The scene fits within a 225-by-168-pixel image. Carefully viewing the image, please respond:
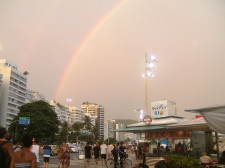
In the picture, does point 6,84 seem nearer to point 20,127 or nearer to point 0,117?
point 0,117

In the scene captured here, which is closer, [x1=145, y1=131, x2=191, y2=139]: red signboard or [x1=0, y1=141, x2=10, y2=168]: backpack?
[x1=0, y1=141, x2=10, y2=168]: backpack

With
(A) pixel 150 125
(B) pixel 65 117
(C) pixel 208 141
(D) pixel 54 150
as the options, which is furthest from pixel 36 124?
(B) pixel 65 117

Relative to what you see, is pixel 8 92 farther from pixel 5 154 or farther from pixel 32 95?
pixel 5 154

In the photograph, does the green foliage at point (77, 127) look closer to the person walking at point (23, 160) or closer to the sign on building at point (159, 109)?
the sign on building at point (159, 109)

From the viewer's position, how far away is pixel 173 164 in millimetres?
9266

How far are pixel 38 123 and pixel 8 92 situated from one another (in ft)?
135

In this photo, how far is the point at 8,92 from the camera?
310 ft

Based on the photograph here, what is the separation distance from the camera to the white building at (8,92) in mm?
91812

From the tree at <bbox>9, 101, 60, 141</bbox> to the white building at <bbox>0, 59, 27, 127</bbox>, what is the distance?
32.7 m

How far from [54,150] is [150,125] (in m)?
17.4

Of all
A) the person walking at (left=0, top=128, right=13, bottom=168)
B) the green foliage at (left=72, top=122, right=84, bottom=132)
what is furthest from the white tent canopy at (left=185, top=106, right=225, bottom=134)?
the green foliage at (left=72, top=122, right=84, bottom=132)

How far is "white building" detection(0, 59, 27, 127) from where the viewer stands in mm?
91812

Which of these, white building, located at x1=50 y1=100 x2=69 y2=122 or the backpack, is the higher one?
white building, located at x1=50 y1=100 x2=69 y2=122

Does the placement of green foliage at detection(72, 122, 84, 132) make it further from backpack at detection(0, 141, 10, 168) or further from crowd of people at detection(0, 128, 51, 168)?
backpack at detection(0, 141, 10, 168)
